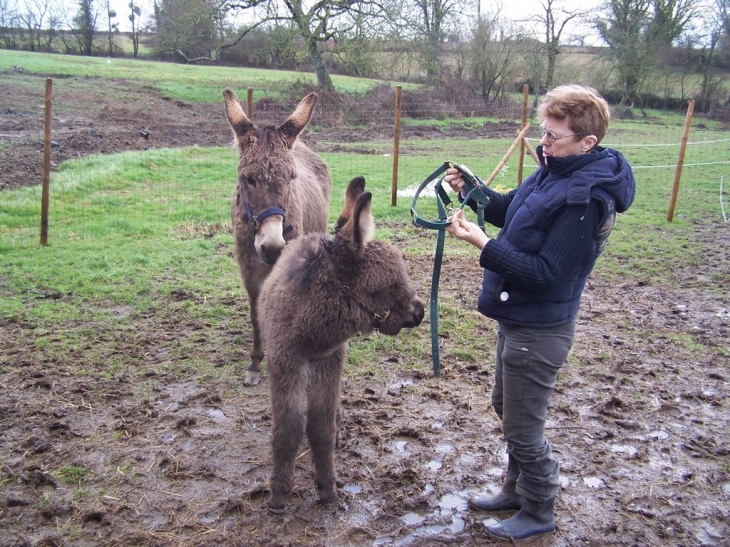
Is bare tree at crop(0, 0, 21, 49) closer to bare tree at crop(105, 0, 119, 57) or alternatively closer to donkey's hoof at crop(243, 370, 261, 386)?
bare tree at crop(105, 0, 119, 57)

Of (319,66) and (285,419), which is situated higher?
(319,66)

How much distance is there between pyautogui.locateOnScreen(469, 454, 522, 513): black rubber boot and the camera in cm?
336

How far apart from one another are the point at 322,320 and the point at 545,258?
1295mm

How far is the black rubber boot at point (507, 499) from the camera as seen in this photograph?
3.36 m

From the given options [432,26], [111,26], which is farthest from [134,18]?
[432,26]

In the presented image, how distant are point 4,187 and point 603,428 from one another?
1146 cm

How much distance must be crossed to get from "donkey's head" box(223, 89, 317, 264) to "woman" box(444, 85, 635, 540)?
1898 millimetres

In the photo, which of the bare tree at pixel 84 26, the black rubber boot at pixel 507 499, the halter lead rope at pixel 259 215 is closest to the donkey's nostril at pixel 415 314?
the black rubber boot at pixel 507 499

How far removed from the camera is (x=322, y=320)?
125 inches

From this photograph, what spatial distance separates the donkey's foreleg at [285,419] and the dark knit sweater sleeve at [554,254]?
1361 millimetres

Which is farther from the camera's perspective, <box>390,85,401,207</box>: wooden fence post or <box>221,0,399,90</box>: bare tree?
<box>221,0,399,90</box>: bare tree

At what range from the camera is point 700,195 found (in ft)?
43.2

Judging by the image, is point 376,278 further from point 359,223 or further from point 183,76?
point 183,76

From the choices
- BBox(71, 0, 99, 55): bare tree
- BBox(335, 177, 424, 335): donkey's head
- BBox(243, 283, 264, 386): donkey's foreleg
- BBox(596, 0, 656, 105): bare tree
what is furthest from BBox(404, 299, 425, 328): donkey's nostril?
BBox(71, 0, 99, 55): bare tree
